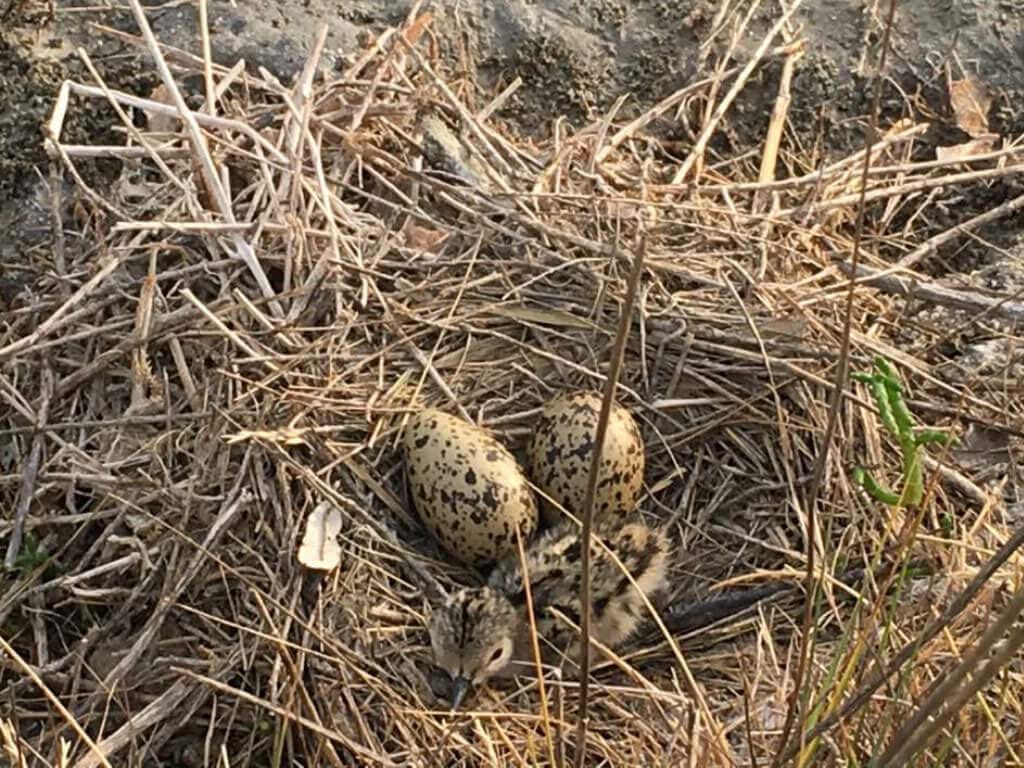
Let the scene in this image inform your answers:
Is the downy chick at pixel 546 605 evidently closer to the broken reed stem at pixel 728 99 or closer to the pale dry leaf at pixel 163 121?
the broken reed stem at pixel 728 99

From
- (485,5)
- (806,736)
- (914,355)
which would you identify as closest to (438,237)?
(485,5)

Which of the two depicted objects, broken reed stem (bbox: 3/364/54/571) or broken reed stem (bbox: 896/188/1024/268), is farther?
broken reed stem (bbox: 896/188/1024/268)

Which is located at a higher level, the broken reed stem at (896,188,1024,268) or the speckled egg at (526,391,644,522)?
the broken reed stem at (896,188,1024,268)

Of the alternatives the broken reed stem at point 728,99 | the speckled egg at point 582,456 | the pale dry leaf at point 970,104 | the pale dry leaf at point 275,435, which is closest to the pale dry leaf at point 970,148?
the pale dry leaf at point 970,104

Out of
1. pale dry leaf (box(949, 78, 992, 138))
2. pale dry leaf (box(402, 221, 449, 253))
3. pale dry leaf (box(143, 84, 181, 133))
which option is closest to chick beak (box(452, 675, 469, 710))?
pale dry leaf (box(402, 221, 449, 253))

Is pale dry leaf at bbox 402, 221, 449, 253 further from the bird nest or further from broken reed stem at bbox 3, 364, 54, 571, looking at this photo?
broken reed stem at bbox 3, 364, 54, 571

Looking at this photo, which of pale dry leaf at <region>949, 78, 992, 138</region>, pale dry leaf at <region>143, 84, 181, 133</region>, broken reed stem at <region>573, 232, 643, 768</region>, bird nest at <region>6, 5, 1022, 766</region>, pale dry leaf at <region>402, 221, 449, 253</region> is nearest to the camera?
broken reed stem at <region>573, 232, 643, 768</region>

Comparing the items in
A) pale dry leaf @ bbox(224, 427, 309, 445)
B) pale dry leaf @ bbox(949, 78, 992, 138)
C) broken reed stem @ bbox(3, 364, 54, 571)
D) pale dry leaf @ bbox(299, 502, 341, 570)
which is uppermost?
pale dry leaf @ bbox(949, 78, 992, 138)

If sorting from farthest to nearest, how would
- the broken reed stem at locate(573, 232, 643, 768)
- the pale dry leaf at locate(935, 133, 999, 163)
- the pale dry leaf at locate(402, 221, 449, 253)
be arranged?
the pale dry leaf at locate(935, 133, 999, 163) → the pale dry leaf at locate(402, 221, 449, 253) → the broken reed stem at locate(573, 232, 643, 768)
